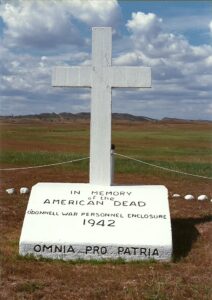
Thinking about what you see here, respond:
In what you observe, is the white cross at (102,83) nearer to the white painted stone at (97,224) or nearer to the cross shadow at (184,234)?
the white painted stone at (97,224)

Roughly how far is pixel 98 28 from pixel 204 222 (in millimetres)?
4412

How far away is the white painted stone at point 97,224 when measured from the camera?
8930mm

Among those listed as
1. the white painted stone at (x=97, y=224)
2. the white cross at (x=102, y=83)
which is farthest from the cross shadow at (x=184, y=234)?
the white cross at (x=102, y=83)

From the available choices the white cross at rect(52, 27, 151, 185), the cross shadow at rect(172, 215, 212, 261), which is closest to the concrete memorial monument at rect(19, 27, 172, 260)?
the white cross at rect(52, 27, 151, 185)

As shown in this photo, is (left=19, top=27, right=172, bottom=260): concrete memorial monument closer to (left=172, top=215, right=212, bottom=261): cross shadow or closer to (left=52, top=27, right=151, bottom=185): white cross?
(left=52, top=27, right=151, bottom=185): white cross

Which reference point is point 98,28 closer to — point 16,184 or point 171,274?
point 171,274

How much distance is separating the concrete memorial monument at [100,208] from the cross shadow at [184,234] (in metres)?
0.61

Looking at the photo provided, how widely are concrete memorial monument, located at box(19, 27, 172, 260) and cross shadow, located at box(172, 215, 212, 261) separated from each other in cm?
61

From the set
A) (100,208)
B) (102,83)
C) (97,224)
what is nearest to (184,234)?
(100,208)

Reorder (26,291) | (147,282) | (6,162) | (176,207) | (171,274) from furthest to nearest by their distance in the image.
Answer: (6,162) → (176,207) → (171,274) → (147,282) → (26,291)

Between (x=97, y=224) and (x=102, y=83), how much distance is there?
2710 millimetres

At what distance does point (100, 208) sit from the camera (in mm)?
9711

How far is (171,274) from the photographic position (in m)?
8.16

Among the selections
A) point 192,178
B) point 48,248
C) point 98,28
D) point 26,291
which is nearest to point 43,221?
point 48,248
